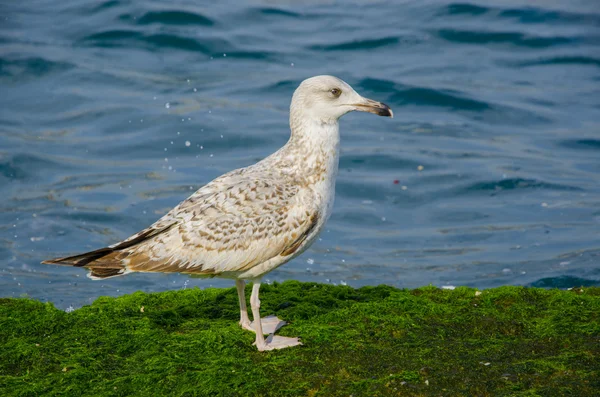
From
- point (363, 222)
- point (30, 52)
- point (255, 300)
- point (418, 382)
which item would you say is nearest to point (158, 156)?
point (363, 222)

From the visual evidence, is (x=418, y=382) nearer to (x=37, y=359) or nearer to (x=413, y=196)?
(x=37, y=359)

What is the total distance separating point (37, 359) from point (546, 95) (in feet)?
46.6

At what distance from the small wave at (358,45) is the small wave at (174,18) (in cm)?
280

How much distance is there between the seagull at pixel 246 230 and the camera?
6.62 metres

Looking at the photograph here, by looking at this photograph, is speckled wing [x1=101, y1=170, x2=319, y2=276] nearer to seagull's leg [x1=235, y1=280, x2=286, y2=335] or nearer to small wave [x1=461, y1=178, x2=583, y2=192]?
seagull's leg [x1=235, y1=280, x2=286, y2=335]

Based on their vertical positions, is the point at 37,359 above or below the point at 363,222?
above

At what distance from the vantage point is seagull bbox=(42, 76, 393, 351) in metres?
6.62

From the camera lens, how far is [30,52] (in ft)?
62.6

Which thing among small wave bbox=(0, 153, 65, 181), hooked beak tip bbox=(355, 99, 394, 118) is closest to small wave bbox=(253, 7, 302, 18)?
small wave bbox=(0, 153, 65, 181)

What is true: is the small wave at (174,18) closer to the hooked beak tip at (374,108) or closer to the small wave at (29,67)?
the small wave at (29,67)

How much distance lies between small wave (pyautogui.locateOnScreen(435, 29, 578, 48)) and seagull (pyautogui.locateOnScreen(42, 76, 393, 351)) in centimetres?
1413

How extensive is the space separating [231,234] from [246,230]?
0.38 ft

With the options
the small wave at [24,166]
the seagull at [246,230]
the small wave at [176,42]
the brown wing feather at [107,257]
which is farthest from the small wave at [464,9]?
the brown wing feather at [107,257]

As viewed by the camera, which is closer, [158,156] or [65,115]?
[158,156]
